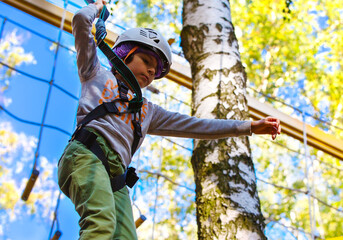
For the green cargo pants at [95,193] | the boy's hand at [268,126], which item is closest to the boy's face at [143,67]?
the green cargo pants at [95,193]

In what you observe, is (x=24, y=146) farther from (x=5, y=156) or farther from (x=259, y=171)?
(x=259, y=171)

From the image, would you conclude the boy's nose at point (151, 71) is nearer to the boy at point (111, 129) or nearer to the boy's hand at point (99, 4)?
the boy at point (111, 129)

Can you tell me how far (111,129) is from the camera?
1.58m

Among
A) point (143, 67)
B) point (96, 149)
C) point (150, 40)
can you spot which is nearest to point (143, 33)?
point (150, 40)

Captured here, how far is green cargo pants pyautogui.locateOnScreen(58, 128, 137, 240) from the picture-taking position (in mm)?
→ 1244

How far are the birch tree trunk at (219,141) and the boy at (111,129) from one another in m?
0.22

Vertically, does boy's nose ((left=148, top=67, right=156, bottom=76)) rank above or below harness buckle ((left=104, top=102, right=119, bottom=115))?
above

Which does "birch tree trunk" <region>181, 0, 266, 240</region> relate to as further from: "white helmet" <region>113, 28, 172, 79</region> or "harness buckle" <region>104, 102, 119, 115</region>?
"harness buckle" <region>104, 102, 119, 115</region>

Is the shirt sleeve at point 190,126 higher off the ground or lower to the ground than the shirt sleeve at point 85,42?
lower

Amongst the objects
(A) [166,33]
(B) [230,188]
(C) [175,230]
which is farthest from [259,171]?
(B) [230,188]

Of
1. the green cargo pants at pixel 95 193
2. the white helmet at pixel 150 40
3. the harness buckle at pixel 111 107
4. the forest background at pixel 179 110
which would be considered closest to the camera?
the green cargo pants at pixel 95 193

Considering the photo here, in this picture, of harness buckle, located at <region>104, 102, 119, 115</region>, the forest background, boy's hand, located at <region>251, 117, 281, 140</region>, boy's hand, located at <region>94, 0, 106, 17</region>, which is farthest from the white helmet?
the forest background

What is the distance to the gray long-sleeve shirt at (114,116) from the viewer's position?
5.22 feet

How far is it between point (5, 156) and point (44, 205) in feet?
1.32
